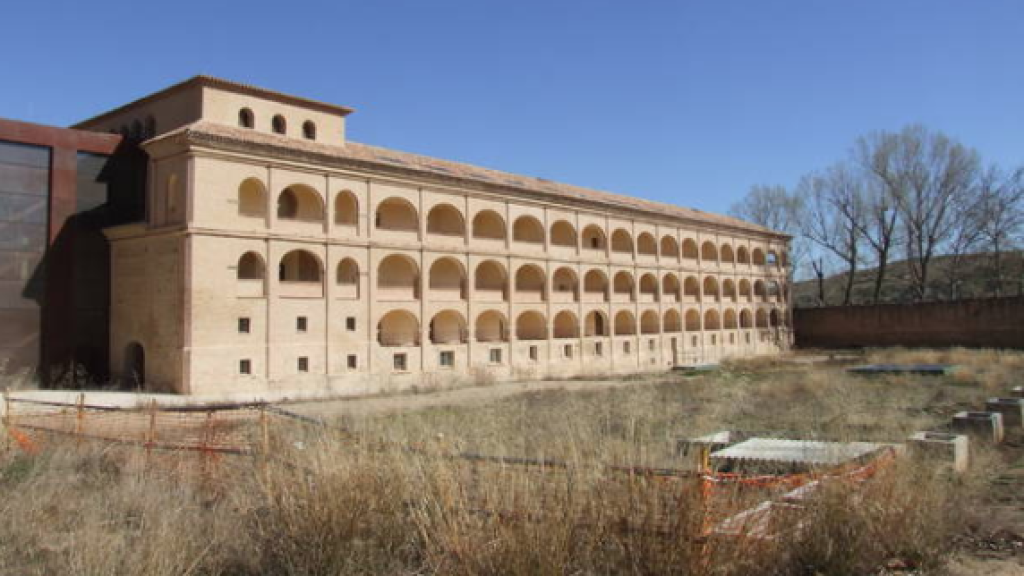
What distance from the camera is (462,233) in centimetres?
3284

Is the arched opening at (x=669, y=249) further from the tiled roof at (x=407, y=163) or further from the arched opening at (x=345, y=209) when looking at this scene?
the arched opening at (x=345, y=209)

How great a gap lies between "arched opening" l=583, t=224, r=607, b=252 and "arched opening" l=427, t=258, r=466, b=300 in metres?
9.48

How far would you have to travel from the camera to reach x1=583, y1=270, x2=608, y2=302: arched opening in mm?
39938

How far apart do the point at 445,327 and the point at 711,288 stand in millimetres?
23862

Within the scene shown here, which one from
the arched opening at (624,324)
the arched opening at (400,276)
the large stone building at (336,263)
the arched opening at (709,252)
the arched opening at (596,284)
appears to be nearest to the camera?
the large stone building at (336,263)

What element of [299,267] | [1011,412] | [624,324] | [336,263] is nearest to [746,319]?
[624,324]

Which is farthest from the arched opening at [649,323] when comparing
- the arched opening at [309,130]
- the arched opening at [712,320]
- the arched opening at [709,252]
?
the arched opening at [309,130]

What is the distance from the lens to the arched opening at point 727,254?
50959mm

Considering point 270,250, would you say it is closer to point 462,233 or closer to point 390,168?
point 390,168

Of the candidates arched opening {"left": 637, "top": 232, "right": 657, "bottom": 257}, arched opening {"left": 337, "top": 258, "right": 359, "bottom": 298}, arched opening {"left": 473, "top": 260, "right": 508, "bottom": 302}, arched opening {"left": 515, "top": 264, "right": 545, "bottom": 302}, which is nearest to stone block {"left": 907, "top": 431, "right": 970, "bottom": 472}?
arched opening {"left": 337, "top": 258, "right": 359, "bottom": 298}

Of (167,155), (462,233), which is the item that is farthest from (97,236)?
(462,233)

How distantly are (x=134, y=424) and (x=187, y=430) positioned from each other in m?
2.20

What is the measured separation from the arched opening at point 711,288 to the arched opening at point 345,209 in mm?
28273

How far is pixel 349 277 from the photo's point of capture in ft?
93.8
